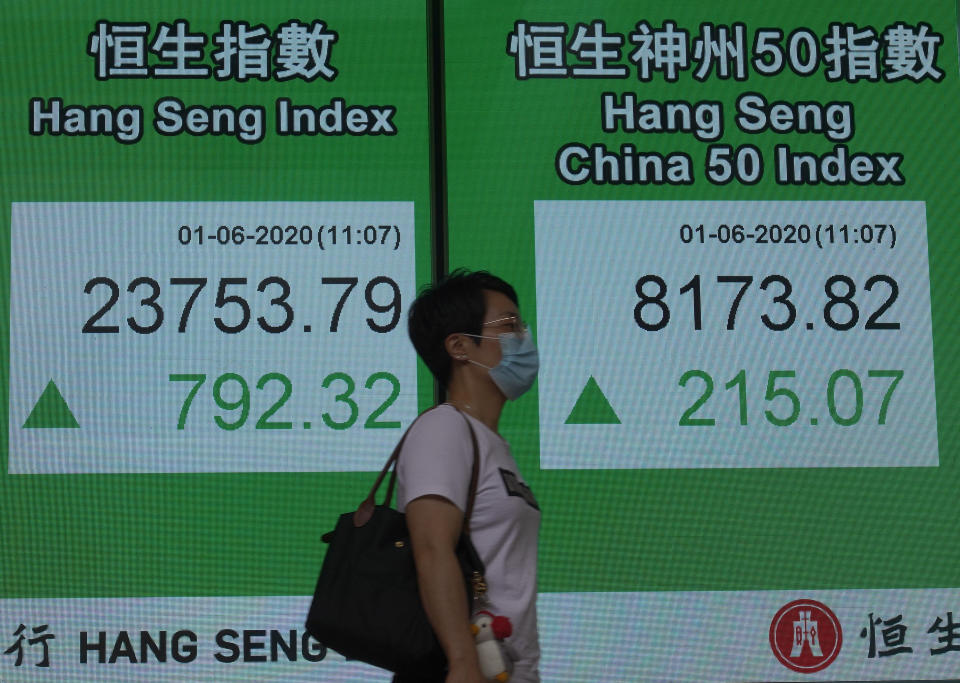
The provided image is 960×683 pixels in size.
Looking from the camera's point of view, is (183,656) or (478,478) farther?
(183,656)

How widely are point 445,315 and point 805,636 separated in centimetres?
159

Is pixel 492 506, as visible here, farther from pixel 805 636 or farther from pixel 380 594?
pixel 805 636

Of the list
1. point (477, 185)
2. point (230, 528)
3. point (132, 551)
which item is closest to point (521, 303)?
point (477, 185)

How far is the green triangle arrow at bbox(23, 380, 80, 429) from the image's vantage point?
9.64ft

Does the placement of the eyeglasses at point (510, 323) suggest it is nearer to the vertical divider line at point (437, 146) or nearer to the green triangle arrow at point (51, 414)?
the vertical divider line at point (437, 146)

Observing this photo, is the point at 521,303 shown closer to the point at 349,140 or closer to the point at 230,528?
the point at 349,140

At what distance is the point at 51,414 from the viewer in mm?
2945

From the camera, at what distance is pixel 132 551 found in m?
2.91

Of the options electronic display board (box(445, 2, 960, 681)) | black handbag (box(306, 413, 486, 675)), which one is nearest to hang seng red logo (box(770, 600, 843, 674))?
electronic display board (box(445, 2, 960, 681))

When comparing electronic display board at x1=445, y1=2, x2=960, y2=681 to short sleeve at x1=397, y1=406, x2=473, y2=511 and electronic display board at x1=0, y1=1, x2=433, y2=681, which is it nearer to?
electronic display board at x1=0, y1=1, x2=433, y2=681

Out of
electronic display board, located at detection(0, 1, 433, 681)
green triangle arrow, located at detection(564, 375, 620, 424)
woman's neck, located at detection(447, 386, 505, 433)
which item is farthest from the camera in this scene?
green triangle arrow, located at detection(564, 375, 620, 424)

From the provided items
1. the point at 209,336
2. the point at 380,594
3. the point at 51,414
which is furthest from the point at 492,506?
the point at 51,414

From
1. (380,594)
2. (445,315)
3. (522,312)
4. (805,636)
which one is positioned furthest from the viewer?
(522,312)

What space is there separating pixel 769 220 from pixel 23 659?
2.13 metres
